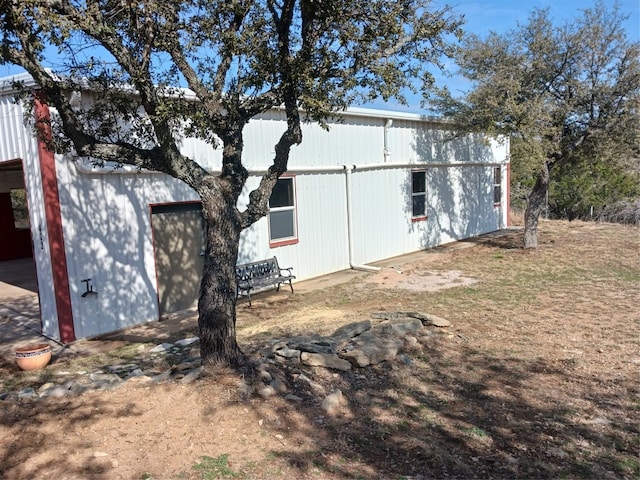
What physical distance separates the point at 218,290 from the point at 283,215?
6201mm

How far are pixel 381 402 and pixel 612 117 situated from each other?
33.7 ft

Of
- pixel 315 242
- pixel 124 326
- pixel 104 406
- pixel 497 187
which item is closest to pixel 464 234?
pixel 497 187

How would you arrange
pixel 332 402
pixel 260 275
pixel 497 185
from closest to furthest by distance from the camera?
1. pixel 332 402
2. pixel 260 275
3. pixel 497 185

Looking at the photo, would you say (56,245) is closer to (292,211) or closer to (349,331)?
(349,331)

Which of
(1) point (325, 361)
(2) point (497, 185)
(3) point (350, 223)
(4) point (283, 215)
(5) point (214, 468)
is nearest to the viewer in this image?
(5) point (214, 468)

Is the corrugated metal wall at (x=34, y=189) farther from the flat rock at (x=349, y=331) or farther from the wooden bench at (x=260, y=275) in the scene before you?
the flat rock at (x=349, y=331)

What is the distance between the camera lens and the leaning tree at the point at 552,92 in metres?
11.3

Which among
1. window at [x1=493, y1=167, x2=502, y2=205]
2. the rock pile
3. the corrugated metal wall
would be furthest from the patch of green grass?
window at [x1=493, y1=167, x2=502, y2=205]

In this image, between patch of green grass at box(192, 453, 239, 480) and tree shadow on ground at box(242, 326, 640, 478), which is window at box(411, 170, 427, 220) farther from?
patch of green grass at box(192, 453, 239, 480)

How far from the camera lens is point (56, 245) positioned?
23.9 ft

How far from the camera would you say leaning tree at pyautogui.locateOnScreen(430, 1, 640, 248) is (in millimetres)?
11328

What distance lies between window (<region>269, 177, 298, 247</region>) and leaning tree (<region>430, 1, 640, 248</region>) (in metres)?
4.84

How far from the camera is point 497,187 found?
18.9 metres

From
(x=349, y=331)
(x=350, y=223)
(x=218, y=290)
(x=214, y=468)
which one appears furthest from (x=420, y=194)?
(x=214, y=468)
